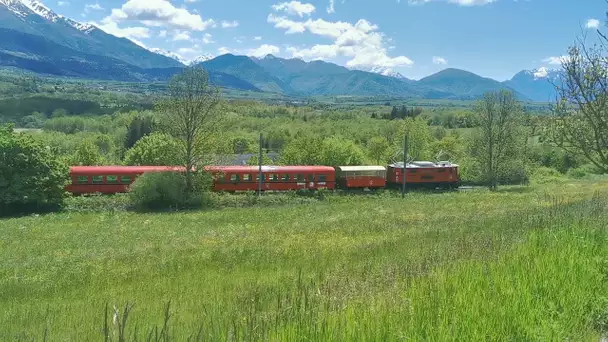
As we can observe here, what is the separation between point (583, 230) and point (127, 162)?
5903 centimetres

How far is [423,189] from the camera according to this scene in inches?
1946

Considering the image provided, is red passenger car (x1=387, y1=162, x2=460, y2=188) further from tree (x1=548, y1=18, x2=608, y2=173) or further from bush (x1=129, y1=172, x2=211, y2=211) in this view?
tree (x1=548, y1=18, x2=608, y2=173)

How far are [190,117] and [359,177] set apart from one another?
691 inches

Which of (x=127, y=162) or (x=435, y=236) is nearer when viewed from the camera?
(x=435, y=236)

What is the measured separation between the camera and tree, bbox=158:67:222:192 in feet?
133

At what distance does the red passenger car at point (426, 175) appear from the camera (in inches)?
1943

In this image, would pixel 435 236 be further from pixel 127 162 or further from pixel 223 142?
pixel 127 162

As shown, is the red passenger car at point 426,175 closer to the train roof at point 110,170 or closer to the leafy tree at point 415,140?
the train roof at point 110,170

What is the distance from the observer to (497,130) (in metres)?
52.9

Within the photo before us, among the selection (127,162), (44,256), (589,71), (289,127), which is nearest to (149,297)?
(44,256)

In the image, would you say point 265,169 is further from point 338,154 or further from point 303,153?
point 338,154

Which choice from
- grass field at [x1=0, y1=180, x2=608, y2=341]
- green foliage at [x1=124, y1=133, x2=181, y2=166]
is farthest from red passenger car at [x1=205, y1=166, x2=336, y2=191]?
grass field at [x1=0, y1=180, x2=608, y2=341]

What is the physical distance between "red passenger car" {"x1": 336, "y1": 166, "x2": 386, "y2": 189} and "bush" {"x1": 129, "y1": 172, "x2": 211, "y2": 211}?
1381cm

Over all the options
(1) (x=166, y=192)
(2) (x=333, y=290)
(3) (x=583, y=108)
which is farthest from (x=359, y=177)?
(2) (x=333, y=290)
